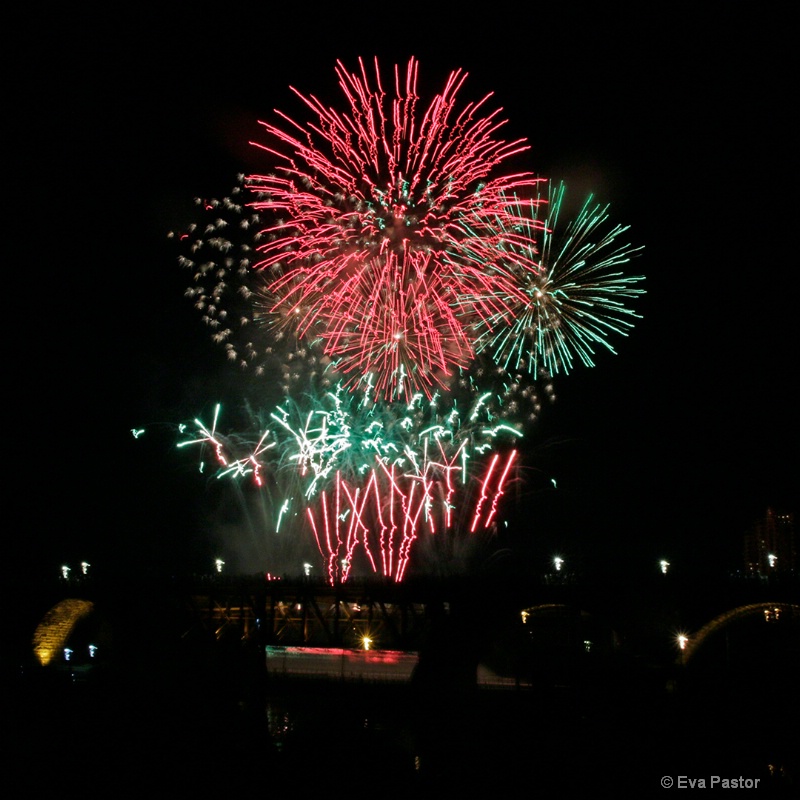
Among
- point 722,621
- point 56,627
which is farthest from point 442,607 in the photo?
point 56,627

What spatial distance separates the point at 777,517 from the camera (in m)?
113

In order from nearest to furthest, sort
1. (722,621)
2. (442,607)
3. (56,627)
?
(442,607) → (722,621) → (56,627)

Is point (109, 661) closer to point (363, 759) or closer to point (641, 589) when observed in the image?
point (363, 759)

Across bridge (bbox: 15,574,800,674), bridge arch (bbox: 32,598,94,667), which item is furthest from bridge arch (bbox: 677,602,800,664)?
bridge arch (bbox: 32,598,94,667)

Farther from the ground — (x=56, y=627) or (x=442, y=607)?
(x=442, y=607)

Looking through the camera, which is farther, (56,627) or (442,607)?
(56,627)

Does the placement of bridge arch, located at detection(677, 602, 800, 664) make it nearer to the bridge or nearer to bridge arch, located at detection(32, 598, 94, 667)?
the bridge

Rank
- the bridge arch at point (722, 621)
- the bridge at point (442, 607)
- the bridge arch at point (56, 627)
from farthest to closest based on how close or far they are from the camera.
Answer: the bridge arch at point (56, 627)
the bridge at point (442, 607)
the bridge arch at point (722, 621)

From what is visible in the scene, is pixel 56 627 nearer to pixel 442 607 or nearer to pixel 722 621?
pixel 442 607

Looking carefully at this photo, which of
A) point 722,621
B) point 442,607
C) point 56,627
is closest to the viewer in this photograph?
point 442,607

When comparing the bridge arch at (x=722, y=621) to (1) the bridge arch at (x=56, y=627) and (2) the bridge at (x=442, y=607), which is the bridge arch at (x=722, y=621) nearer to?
(2) the bridge at (x=442, y=607)

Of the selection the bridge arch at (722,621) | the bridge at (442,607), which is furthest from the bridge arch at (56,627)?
the bridge arch at (722,621)

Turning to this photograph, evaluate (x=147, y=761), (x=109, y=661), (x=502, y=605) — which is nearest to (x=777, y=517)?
(x=502, y=605)

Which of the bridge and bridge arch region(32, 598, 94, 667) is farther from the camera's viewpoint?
bridge arch region(32, 598, 94, 667)
